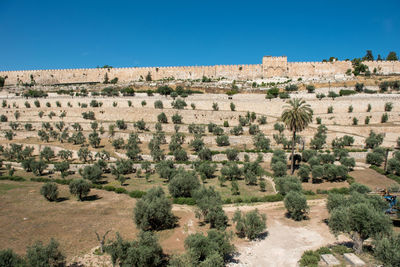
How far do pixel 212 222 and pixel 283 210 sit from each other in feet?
18.8

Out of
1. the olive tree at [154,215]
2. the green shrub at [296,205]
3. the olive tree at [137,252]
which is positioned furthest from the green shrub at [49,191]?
the green shrub at [296,205]

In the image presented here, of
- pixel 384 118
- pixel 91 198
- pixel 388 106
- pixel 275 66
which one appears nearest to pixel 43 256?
pixel 91 198

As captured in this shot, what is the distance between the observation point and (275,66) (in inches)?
2864

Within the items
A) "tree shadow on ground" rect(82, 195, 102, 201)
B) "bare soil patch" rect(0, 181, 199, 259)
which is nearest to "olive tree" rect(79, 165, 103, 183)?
"bare soil patch" rect(0, 181, 199, 259)

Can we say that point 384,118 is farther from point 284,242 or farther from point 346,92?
point 284,242

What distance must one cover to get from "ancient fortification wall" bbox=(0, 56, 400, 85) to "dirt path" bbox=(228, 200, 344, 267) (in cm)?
6046

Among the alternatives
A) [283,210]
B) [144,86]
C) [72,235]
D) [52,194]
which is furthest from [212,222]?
[144,86]

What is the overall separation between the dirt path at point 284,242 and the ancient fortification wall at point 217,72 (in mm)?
60464

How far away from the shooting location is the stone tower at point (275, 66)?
72.5 metres

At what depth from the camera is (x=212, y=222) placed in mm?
16328

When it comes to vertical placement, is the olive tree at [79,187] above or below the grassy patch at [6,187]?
above

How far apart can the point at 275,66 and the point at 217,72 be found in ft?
52.0

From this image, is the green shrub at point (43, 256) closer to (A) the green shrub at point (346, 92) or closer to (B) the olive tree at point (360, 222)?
(B) the olive tree at point (360, 222)

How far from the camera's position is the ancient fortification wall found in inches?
2825
